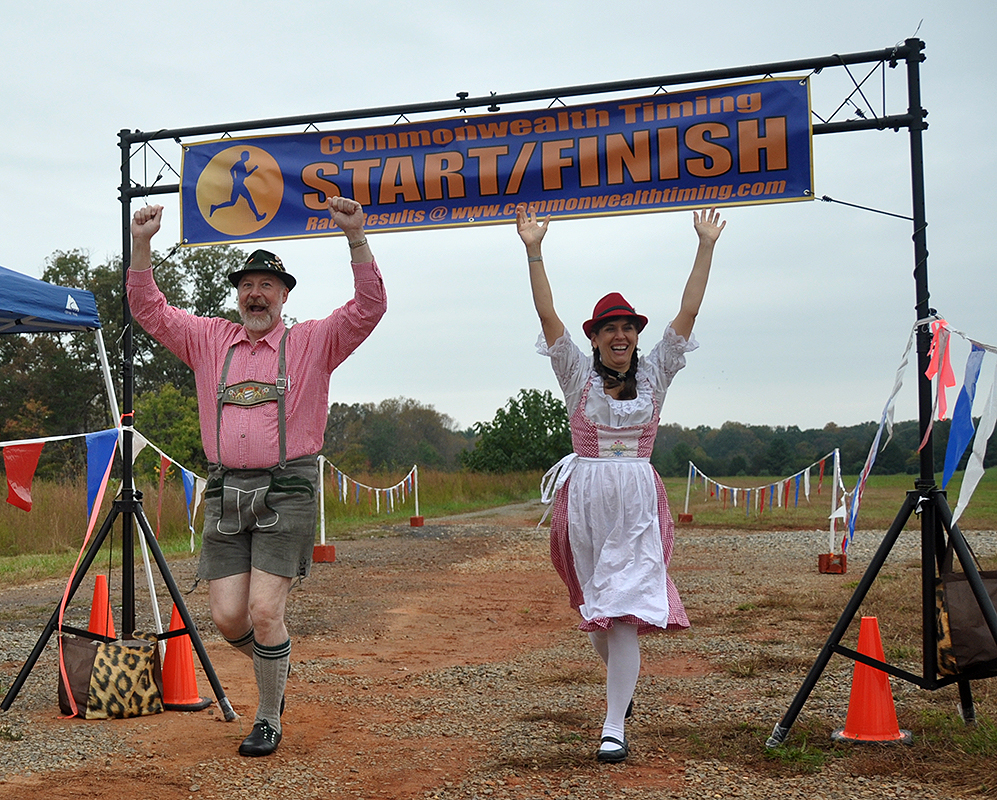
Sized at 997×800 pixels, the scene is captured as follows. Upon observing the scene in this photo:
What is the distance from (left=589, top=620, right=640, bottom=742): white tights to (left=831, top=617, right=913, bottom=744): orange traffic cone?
0.99m

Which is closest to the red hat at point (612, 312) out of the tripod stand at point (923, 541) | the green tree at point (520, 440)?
the tripod stand at point (923, 541)

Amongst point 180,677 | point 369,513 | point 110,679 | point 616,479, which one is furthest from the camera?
point 369,513

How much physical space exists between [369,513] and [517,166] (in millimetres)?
18155

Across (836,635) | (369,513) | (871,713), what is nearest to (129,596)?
(836,635)

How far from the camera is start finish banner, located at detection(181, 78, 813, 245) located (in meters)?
5.62

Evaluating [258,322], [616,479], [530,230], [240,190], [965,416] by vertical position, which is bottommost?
[616,479]

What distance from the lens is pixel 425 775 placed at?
4117 millimetres

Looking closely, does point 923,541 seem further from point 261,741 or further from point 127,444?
point 127,444

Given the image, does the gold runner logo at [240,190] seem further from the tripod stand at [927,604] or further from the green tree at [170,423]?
the green tree at [170,423]

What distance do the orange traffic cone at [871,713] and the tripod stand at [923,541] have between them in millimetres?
66

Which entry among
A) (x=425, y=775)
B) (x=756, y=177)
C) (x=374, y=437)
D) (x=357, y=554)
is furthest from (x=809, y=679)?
(x=374, y=437)

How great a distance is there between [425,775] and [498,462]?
42.6 metres

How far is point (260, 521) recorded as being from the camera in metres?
4.57

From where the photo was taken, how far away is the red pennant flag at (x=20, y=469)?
5.56 metres
